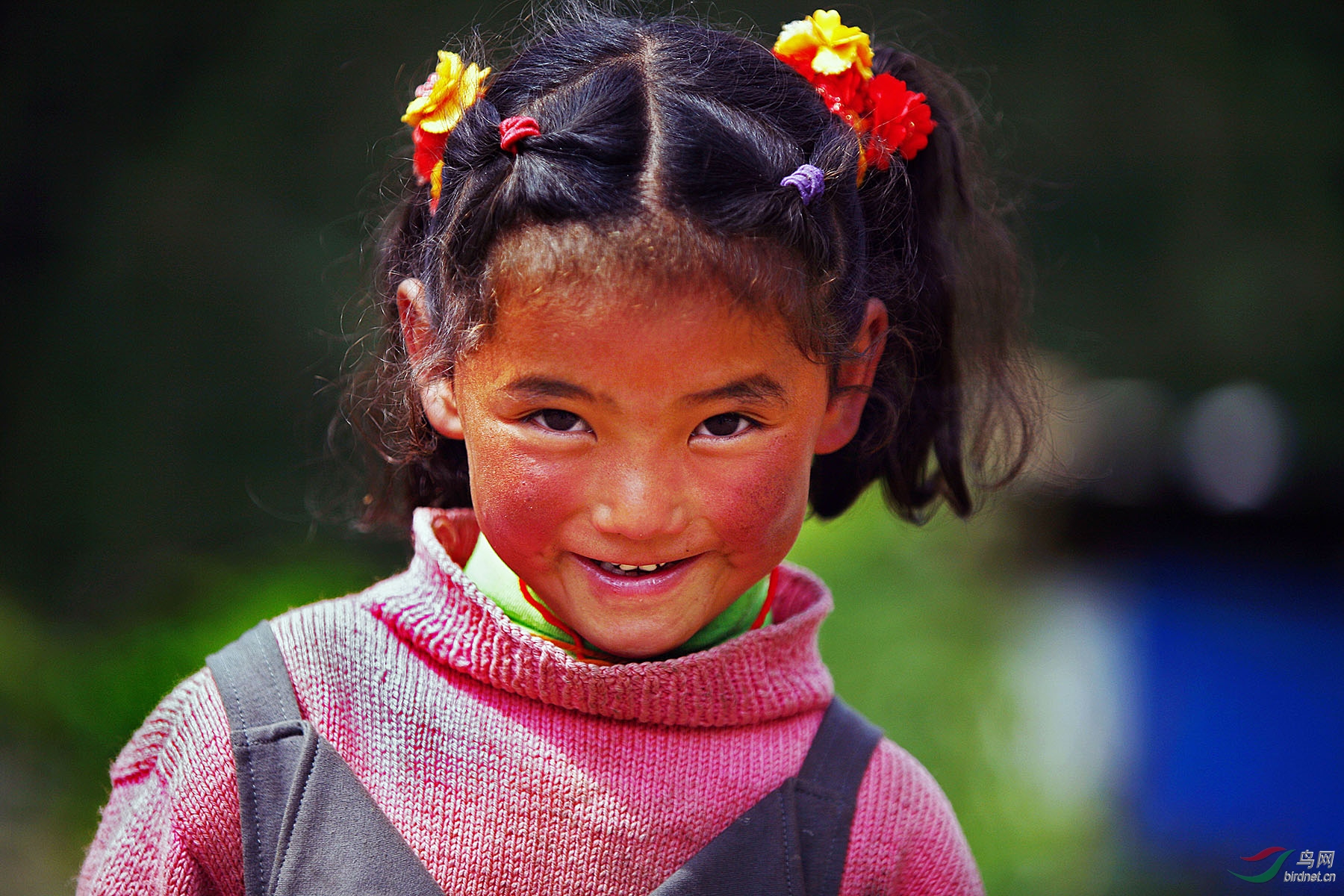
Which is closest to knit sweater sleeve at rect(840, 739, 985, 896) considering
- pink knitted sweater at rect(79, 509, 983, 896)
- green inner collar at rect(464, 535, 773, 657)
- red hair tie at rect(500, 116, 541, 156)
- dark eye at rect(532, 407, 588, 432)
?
pink knitted sweater at rect(79, 509, 983, 896)

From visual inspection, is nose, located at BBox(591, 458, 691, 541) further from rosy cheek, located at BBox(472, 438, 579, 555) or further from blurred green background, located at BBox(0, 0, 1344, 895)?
blurred green background, located at BBox(0, 0, 1344, 895)

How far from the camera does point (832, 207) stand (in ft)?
4.53

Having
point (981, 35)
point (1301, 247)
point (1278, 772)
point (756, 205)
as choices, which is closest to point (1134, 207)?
point (1301, 247)

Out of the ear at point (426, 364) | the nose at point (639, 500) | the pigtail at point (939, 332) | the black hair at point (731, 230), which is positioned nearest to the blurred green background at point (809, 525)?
the pigtail at point (939, 332)

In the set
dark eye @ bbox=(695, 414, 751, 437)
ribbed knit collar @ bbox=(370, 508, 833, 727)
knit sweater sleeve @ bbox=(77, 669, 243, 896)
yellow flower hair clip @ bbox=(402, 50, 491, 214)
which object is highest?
yellow flower hair clip @ bbox=(402, 50, 491, 214)

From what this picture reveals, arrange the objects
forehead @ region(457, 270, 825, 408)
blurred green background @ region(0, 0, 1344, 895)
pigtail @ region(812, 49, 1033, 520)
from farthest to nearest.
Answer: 1. blurred green background @ region(0, 0, 1344, 895)
2. pigtail @ region(812, 49, 1033, 520)
3. forehead @ region(457, 270, 825, 408)

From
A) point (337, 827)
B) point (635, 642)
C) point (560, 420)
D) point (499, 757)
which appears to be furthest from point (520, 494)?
point (337, 827)

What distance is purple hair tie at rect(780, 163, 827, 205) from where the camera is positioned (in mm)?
1303

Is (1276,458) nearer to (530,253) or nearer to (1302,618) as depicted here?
(1302,618)

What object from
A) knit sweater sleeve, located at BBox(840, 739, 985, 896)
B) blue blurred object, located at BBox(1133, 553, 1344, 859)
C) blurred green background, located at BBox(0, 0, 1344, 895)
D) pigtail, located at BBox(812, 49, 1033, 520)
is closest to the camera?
knit sweater sleeve, located at BBox(840, 739, 985, 896)

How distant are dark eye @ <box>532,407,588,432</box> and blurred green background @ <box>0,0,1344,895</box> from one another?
83 cm

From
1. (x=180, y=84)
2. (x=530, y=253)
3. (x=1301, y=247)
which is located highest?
(x=180, y=84)

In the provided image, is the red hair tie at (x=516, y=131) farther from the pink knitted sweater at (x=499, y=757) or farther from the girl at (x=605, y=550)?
the pink knitted sweater at (x=499, y=757)

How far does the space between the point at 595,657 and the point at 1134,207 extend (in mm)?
3692
